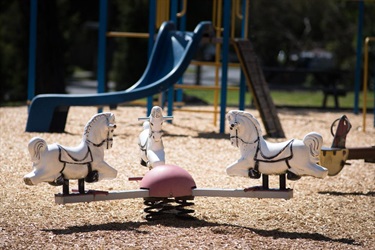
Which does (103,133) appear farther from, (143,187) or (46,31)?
(46,31)

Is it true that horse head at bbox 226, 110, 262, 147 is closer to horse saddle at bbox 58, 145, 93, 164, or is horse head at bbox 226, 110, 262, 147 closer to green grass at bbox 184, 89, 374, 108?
horse saddle at bbox 58, 145, 93, 164

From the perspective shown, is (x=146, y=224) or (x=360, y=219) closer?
(x=146, y=224)

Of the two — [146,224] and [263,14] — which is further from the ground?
[263,14]

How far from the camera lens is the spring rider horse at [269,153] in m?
5.67

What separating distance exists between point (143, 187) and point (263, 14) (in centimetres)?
2558

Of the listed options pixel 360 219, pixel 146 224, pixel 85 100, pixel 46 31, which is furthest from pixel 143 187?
pixel 46 31

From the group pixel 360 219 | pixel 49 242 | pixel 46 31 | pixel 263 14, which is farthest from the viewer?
pixel 263 14

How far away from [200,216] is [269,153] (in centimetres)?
74

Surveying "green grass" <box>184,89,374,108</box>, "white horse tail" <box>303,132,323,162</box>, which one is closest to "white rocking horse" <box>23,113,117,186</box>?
"white horse tail" <box>303,132,323,162</box>

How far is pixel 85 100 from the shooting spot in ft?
33.0

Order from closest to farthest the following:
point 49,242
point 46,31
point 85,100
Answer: point 49,242 → point 85,100 → point 46,31

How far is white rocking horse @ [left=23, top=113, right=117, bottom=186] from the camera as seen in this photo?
539 cm

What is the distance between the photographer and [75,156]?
5.55 meters

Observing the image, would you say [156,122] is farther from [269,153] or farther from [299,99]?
[299,99]
